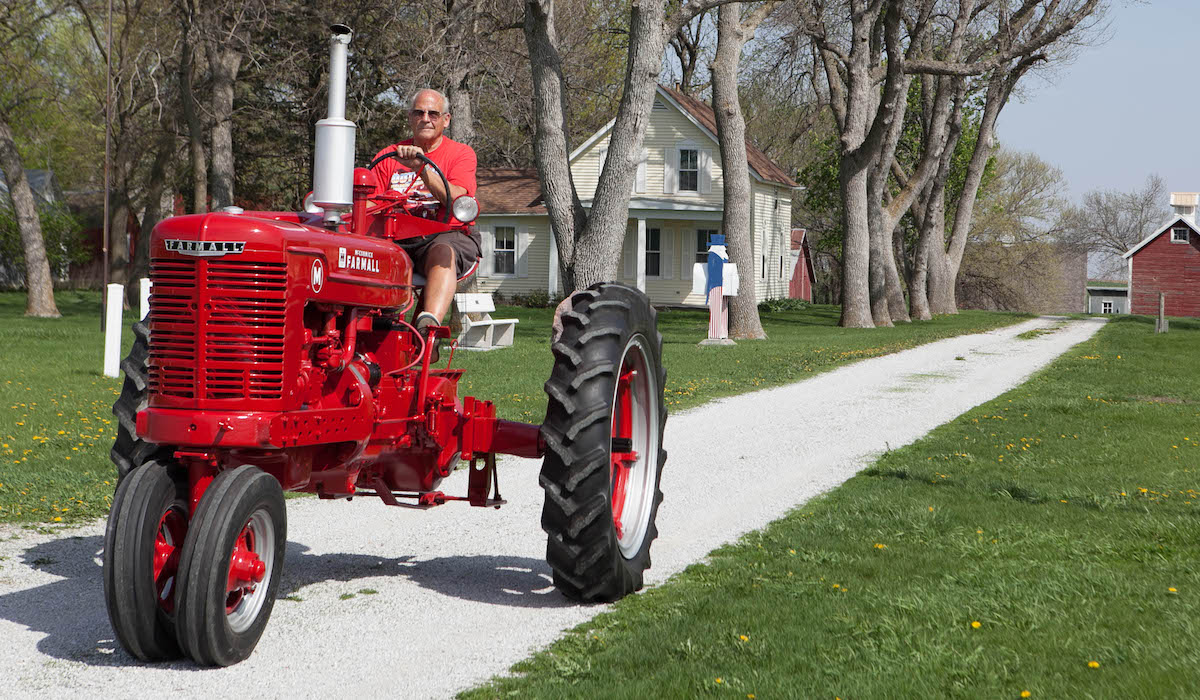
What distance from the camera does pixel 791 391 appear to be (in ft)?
50.5

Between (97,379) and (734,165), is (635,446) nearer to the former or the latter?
(97,379)

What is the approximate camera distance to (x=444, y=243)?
6031 millimetres

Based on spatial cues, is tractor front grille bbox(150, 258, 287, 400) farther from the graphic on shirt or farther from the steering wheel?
the graphic on shirt

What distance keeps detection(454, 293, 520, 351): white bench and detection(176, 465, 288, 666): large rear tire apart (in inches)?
603

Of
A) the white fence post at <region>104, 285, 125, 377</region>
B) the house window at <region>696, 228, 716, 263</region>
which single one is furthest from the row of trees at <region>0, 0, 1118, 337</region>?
the white fence post at <region>104, 285, 125, 377</region>

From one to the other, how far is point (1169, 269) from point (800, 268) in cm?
1862

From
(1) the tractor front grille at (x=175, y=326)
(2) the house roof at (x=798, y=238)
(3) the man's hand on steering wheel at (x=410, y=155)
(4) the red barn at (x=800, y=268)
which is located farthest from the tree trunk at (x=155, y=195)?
(2) the house roof at (x=798, y=238)

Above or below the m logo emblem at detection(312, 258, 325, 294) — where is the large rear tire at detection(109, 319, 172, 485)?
below

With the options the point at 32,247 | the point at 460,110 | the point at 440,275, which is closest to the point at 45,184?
the point at 32,247

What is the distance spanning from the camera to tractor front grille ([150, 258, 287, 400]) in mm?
4578

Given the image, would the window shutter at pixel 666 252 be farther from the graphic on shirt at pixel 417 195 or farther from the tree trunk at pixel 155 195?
the graphic on shirt at pixel 417 195

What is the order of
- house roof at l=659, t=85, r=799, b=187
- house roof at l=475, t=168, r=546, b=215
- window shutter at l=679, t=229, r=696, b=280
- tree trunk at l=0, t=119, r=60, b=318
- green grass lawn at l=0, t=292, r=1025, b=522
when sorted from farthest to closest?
house roof at l=475, t=168, r=546, b=215 < window shutter at l=679, t=229, r=696, b=280 < house roof at l=659, t=85, r=799, b=187 < tree trunk at l=0, t=119, r=60, b=318 < green grass lawn at l=0, t=292, r=1025, b=522

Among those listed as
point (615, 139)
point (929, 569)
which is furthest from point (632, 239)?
point (929, 569)

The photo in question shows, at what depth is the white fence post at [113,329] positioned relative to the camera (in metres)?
13.8
